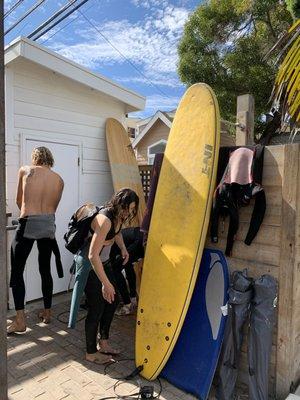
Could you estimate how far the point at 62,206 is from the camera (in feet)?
15.0

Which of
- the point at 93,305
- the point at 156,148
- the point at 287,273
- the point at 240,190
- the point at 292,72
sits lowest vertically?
the point at 93,305

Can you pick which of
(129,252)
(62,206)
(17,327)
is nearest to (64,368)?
(17,327)

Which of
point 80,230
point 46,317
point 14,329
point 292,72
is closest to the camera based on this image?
point 292,72

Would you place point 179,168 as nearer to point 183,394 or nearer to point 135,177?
point 183,394

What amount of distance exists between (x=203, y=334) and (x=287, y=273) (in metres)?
0.83

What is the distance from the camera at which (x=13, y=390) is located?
97.6 inches

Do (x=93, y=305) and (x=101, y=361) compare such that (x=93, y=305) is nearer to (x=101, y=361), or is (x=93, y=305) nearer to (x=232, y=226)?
(x=101, y=361)

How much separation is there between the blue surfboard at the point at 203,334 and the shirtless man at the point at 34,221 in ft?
5.55

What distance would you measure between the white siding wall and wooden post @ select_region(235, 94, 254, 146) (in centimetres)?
209

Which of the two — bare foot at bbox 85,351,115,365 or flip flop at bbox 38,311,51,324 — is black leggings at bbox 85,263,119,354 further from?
flip flop at bbox 38,311,51,324

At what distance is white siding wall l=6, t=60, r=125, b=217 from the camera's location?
3.98 metres

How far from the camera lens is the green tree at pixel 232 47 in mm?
9500

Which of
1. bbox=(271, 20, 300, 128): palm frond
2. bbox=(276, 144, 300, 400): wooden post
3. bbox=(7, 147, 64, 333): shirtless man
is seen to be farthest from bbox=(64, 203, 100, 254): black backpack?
bbox=(271, 20, 300, 128): palm frond

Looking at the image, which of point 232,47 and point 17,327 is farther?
point 232,47
